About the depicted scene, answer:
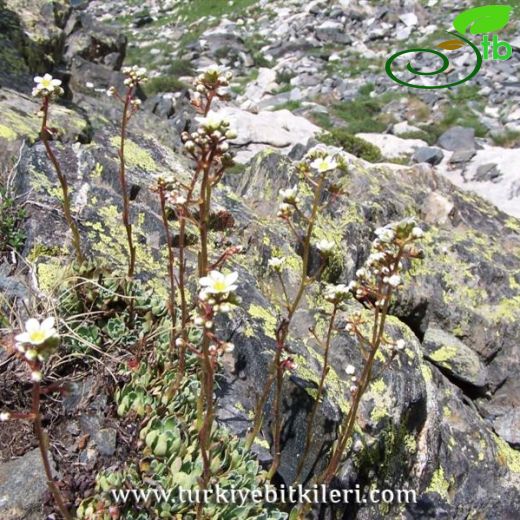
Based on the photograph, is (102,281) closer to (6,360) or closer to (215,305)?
(6,360)

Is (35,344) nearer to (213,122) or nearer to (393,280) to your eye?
(213,122)

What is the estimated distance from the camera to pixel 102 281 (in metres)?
3.92

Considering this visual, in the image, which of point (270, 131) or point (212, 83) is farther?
point (270, 131)

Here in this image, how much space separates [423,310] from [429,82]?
67.2 ft

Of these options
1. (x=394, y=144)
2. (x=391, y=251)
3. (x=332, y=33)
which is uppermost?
(x=391, y=251)

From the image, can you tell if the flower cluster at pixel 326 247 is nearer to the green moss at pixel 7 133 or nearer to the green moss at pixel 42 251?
the green moss at pixel 42 251

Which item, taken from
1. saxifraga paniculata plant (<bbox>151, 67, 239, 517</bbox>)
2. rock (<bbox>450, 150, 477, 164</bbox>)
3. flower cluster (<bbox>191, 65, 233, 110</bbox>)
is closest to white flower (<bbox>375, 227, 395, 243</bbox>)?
saxifraga paniculata plant (<bbox>151, 67, 239, 517</bbox>)

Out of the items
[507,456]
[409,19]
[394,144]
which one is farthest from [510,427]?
[409,19]

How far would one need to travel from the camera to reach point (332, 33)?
100ft

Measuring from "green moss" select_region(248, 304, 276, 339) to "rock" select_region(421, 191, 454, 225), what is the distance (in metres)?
3.77

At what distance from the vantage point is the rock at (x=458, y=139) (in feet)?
59.7

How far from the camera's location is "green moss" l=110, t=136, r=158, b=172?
5832mm

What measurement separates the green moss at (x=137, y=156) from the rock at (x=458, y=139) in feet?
46.8

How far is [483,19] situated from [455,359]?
30.2 metres
